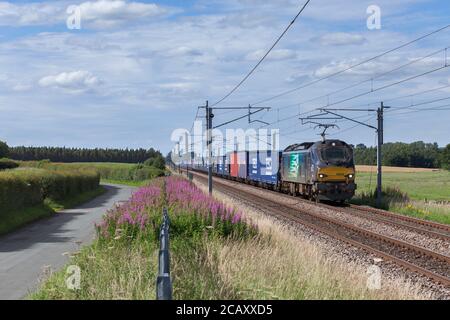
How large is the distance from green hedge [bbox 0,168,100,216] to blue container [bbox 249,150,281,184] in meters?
13.9

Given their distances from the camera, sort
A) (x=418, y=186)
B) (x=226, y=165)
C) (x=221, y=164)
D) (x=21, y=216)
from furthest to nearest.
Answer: (x=221, y=164) < (x=226, y=165) < (x=418, y=186) < (x=21, y=216)

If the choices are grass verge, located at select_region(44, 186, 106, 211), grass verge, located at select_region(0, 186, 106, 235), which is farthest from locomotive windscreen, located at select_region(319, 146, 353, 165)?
grass verge, located at select_region(44, 186, 106, 211)

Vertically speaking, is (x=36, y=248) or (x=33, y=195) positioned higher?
(x=33, y=195)

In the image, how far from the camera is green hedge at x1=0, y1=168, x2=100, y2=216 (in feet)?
93.5

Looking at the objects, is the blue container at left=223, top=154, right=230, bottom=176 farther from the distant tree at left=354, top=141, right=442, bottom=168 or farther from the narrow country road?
the distant tree at left=354, top=141, right=442, bottom=168

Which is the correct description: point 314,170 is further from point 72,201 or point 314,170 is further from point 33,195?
point 72,201

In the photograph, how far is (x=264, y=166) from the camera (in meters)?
53.1

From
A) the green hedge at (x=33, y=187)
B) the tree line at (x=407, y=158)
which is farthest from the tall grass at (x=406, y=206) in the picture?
the tree line at (x=407, y=158)

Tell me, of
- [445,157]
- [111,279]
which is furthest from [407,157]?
[111,279]

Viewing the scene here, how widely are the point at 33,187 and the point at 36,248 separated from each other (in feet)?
48.7

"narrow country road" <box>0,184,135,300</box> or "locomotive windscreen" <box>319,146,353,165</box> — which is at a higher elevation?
"locomotive windscreen" <box>319,146,353,165</box>

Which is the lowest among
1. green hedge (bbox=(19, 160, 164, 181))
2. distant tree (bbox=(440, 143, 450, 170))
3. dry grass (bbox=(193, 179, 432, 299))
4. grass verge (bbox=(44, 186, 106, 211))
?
grass verge (bbox=(44, 186, 106, 211))

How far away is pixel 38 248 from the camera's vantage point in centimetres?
1986
